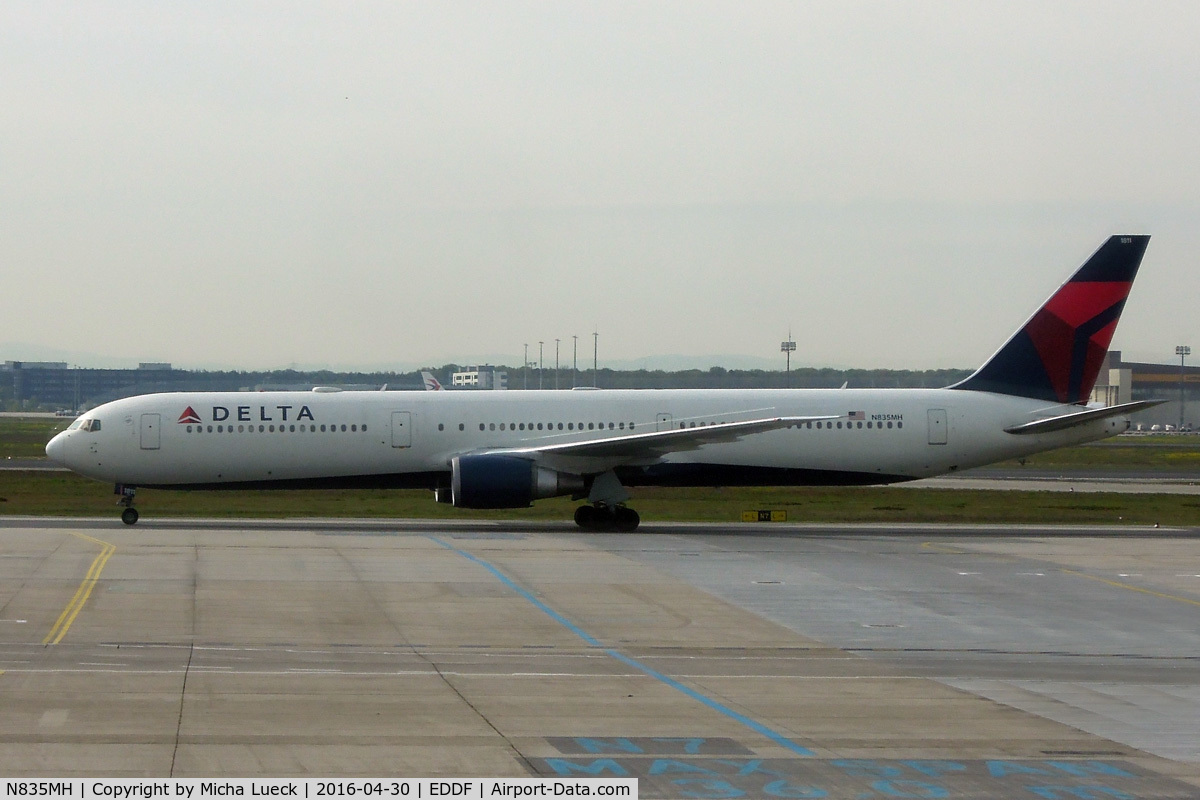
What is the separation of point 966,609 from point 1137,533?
51.9ft

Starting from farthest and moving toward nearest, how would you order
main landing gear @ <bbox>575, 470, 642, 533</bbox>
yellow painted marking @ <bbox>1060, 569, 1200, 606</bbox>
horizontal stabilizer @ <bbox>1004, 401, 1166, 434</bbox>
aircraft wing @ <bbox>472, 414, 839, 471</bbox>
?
main landing gear @ <bbox>575, 470, 642, 533</bbox>
horizontal stabilizer @ <bbox>1004, 401, 1166, 434</bbox>
aircraft wing @ <bbox>472, 414, 839, 471</bbox>
yellow painted marking @ <bbox>1060, 569, 1200, 606</bbox>

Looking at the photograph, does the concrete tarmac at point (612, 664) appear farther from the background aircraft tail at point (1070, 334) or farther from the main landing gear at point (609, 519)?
the background aircraft tail at point (1070, 334)

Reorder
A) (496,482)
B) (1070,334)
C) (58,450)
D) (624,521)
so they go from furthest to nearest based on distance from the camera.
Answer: (1070,334)
(58,450)
(624,521)
(496,482)

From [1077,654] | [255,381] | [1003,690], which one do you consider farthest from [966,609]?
[255,381]

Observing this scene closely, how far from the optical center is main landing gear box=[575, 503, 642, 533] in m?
33.6

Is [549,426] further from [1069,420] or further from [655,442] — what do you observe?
[1069,420]

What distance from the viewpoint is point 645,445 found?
3266cm

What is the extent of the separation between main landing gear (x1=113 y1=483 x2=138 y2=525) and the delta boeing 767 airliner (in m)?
0.05

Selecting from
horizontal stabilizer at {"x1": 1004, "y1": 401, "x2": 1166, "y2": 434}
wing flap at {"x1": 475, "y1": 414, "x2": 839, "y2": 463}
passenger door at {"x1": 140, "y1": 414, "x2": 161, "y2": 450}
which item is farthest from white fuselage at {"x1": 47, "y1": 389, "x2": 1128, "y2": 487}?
wing flap at {"x1": 475, "y1": 414, "x2": 839, "y2": 463}

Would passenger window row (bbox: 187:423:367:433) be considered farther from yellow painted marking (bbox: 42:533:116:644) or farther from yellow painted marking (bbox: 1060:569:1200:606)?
yellow painted marking (bbox: 1060:569:1200:606)

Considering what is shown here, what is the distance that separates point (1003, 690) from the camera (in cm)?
1455

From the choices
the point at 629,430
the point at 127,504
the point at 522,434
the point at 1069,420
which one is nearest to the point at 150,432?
the point at 127,504

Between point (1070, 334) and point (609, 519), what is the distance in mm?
12950

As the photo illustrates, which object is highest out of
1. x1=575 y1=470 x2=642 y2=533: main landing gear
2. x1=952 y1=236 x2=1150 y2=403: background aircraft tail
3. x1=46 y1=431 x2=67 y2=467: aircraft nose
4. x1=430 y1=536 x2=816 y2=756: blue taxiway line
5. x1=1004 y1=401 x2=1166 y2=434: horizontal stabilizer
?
x1=952 y1=236 x2=1150 y2=403: background aircraft tail
